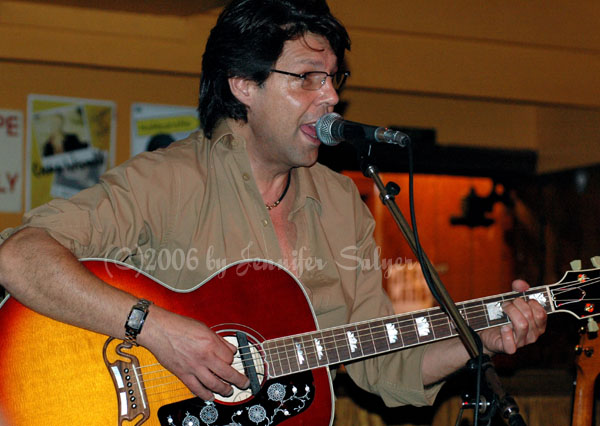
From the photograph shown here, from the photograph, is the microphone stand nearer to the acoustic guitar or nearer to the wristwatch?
the acoustic guitar

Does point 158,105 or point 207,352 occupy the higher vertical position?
point 158,105

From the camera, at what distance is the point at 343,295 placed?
2.59 metres

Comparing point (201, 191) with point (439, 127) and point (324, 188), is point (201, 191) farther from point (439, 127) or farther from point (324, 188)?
point (439, 127)

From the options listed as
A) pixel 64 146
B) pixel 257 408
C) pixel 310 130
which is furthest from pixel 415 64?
pixel 257 408

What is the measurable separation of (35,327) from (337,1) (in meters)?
4.01

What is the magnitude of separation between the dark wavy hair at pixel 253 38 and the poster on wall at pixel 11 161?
9.99 feet

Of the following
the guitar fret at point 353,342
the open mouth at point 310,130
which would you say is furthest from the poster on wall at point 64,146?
the guitar fret at point 353,342

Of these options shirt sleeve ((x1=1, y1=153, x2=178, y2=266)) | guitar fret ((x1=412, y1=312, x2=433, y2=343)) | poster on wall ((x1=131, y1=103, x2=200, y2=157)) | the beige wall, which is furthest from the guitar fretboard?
poster on wall ((x1=131, y1=103, x2=200, y2=157))

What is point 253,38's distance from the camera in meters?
2.62

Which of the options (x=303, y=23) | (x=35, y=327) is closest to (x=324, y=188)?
(x=303, y=23)

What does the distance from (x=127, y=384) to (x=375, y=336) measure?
31.2 inches

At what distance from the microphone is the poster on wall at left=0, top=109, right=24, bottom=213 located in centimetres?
370

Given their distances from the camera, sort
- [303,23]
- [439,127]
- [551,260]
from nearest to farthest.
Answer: [303,23]
[439,127]
[551,260]

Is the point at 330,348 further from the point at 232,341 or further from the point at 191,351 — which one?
the point at 191,351
